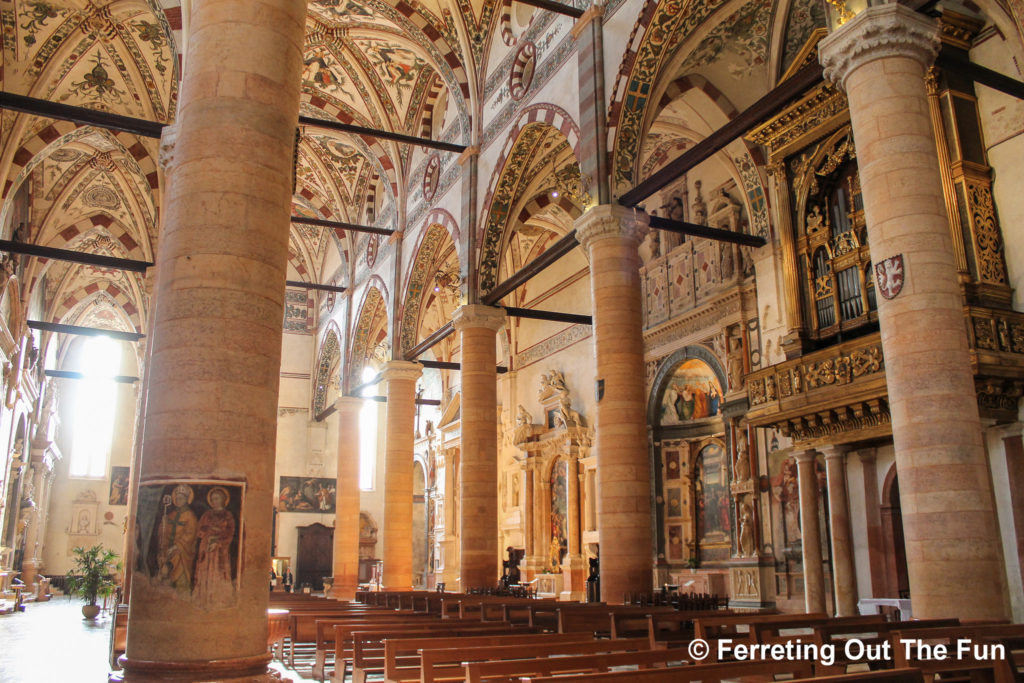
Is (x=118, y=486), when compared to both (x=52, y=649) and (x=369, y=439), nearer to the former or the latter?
(x=369, y=439)

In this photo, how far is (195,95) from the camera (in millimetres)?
5938

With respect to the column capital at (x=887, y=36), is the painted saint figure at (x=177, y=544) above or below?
below

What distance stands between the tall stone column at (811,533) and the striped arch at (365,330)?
47.4 ft

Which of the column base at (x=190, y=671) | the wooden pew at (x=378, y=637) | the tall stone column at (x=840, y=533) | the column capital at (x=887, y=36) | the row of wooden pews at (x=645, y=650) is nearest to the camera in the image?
the row of wooden pews at (x=645, y=650)

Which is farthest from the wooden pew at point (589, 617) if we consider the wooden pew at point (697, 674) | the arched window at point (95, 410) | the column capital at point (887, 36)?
the arched window at point (95, 410)

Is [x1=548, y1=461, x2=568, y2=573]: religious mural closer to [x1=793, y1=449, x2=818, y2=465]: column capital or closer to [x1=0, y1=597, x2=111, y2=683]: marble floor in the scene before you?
[x1=793, y1=449, x2=818, y2=465]: column capital

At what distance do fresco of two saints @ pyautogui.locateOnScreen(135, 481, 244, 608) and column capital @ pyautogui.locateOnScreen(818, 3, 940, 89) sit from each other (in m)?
6.88

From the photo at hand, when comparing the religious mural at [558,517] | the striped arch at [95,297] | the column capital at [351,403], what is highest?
the striped arch at [95,297]

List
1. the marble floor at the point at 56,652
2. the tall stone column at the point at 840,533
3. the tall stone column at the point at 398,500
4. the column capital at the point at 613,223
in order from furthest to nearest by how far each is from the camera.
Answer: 1. the tall stone column at the point at 398,500
2. the tall stone column at the point at 840,533
3. the column capital at the point at 613,223
4. the marble floor at the point at 56,652

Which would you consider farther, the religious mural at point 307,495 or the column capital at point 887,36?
the religious mural at point 307,495

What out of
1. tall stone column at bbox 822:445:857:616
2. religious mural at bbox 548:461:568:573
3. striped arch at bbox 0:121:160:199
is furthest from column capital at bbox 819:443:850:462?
striped arch at bbox 0:121:160:199

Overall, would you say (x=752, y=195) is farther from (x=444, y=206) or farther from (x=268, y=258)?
(x=268, y=258)

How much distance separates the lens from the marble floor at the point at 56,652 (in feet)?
28.8

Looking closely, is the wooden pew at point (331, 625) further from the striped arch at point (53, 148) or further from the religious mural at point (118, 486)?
the religious mural at point (118, 486)
